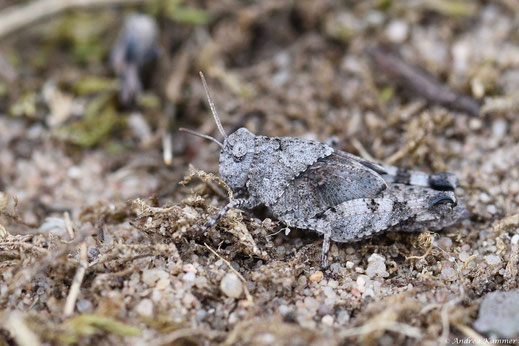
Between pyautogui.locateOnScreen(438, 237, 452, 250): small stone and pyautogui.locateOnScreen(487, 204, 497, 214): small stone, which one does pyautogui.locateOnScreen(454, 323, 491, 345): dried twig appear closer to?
pyautogui.locateOnScreen(438, 237, 452, 250): small stone

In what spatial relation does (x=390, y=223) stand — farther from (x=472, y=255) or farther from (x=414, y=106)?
(x=414, y=106)

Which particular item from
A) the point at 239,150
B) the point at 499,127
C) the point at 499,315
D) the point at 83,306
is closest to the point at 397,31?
the point at 499,127

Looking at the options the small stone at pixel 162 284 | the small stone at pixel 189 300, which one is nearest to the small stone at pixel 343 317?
the small stone at pixel 189 300

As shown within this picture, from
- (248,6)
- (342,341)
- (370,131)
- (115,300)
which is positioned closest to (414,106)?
(370,131)

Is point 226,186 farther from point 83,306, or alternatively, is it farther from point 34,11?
point 34,11

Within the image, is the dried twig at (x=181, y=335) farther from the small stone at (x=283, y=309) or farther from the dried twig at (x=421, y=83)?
the dried twig at (x=421, y=83)

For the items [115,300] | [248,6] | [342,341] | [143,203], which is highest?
[248,6]
